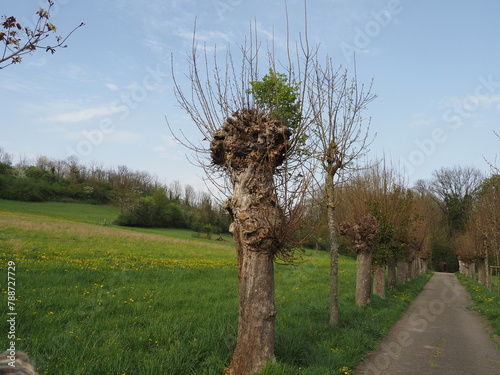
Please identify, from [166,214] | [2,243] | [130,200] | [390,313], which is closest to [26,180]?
[130,200]

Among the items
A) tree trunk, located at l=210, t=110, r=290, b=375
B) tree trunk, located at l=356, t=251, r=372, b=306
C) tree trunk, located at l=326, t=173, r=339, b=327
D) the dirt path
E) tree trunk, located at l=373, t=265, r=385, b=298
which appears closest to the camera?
tree trunk, located at l=210, t=110, r=290, b=375

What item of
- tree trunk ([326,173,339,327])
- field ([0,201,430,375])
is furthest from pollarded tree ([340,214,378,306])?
tree trunk ([326,173,339,327])

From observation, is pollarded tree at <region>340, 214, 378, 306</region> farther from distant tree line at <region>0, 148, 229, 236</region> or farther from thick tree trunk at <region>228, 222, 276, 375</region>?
distant tree line at <region>0, 148, 229, 236</region>

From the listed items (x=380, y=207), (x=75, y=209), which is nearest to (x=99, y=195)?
(x=75, y=209)

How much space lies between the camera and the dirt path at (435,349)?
6.44 m

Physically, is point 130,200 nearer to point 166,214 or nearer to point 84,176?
point 166,214

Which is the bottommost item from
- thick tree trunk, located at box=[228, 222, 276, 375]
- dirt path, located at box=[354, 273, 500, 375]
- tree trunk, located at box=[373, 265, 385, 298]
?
dirt path, located at box=[354, 273, 500, 375]

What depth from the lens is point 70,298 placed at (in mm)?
8102

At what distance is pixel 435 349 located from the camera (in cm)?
784

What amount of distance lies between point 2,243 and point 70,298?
Answer: 10.5m

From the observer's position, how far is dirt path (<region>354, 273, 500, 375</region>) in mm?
6441

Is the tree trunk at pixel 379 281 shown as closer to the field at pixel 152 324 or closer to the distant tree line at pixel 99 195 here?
the field at pixel 152 324

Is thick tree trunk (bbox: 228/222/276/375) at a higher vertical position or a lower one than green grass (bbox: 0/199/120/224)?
lower

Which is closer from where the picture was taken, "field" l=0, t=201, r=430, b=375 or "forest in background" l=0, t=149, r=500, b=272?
"field" l=0, t=201, r=430, b=375
